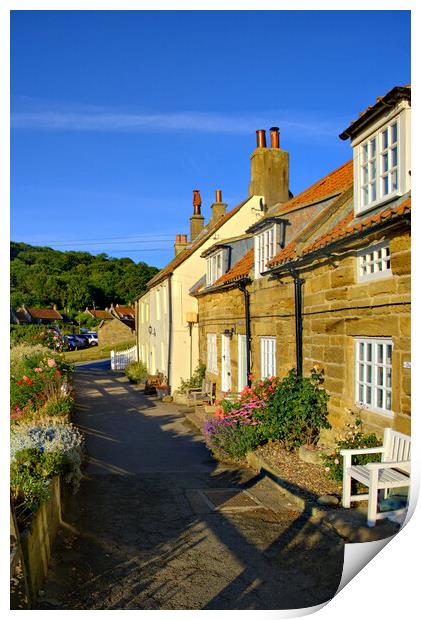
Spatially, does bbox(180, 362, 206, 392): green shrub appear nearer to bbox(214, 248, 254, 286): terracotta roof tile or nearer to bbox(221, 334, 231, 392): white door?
bbox(221, 334, 231, 392): white door

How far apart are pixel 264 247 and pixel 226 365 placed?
4865 mm

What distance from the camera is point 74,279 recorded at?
28.9 metres

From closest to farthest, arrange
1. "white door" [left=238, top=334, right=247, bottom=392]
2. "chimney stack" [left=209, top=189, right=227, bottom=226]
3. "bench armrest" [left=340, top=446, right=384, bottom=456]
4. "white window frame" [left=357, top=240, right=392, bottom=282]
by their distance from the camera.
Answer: "bench armrest" [left=340, top=446, right=384, bottom=456], "white window frame" [left=357, top=240, right=392, bottom=282], "white door" [left=238, top=334, right=247, bottom=392], "chimney stack" [left=209, top=189, right=227, bottom=226]

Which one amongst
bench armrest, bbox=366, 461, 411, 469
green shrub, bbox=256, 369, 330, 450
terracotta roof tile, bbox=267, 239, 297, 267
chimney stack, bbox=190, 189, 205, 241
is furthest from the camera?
chimney stack, bbox=190, 189, 205, 241

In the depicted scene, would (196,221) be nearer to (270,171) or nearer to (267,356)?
(270,171)

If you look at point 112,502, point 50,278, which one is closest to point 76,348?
point 50,278

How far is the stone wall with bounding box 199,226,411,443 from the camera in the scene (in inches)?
244

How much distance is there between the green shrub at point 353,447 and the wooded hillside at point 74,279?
6266mm

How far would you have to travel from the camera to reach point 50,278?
915 inches

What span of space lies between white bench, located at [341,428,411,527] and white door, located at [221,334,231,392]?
30.6 ft

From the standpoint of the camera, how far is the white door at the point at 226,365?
15.8 metres

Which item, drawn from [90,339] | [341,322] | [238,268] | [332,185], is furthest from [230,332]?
[90,339]

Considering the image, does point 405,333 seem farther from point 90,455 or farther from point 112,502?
point 90,455

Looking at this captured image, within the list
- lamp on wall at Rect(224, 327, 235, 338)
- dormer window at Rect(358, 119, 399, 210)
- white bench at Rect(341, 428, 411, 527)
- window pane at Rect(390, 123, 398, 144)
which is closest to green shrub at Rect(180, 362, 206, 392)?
lamp on wall at Rect(224, 327, 235, 338)
